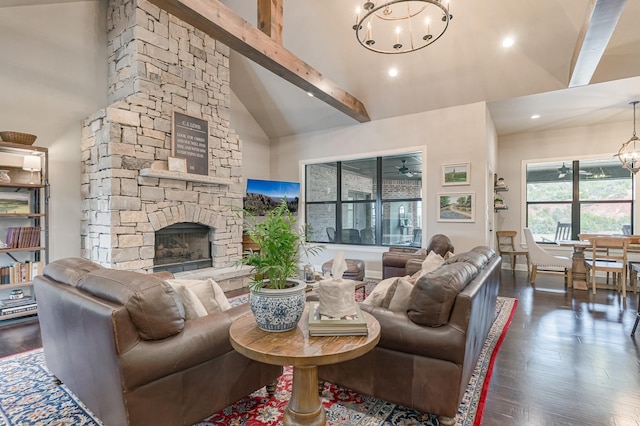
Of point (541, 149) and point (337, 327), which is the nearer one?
point (337, 327)

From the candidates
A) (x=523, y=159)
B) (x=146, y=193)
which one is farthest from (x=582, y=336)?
(x=146, y=193)

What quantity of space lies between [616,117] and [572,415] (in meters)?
6.45

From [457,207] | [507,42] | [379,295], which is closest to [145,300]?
[379,295]

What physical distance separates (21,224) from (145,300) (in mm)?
3781

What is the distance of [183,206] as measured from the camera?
4926 millimetres

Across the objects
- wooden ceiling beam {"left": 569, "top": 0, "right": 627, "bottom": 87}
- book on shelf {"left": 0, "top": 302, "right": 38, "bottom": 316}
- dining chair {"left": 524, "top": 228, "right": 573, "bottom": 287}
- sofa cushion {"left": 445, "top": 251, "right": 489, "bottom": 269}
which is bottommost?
book on shelf {"left": 0, "top": 302, "right": 38, "bottom": 316}

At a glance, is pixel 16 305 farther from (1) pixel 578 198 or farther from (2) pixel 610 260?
(1) pixel 578 198

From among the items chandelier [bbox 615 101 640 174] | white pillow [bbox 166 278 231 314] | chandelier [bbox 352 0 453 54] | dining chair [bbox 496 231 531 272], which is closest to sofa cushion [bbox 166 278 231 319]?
white pillow [bbox 166 278 231 314]

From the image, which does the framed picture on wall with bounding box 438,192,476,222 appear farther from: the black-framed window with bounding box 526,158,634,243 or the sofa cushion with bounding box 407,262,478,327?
the sofa cushion with bounding box 407,262,478,327

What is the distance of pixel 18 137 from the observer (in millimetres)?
3672

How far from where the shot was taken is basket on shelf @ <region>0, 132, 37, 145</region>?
142 inches

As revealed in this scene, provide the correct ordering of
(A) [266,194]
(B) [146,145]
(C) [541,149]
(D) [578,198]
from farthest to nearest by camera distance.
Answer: (C) [541,149], (D) [578,198], (A) [266,194], (B) [146,145]

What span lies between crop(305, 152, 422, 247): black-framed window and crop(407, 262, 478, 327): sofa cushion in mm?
4315

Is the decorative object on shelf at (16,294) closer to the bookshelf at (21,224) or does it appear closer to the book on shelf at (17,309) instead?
the bookshelf at (21,224)
